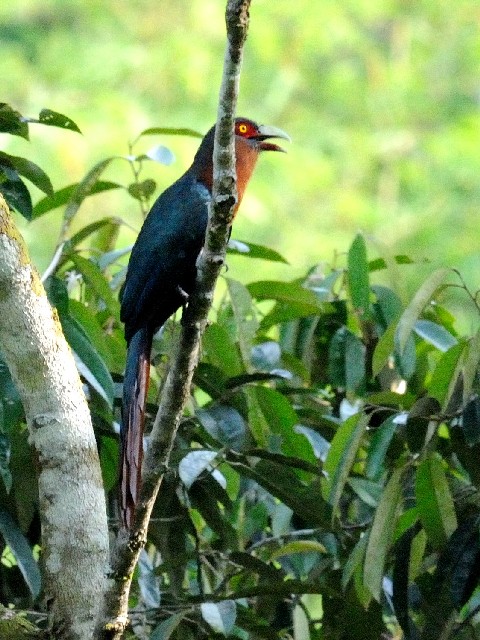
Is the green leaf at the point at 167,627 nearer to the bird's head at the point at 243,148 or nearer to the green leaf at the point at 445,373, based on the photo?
the green leaf at the point at 445,373

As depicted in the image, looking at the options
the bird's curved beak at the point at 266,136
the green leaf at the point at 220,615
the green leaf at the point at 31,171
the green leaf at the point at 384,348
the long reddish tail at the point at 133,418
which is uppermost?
the bird's curved beak at the point at 266,136

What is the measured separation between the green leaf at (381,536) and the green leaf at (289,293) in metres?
0.73

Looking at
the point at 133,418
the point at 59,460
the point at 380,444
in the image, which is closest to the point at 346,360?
the point at 380,444

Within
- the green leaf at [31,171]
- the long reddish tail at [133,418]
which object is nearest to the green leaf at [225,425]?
the long reddish tail at [133,418]

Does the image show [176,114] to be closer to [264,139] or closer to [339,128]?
[339,128]

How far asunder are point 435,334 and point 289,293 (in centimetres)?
46

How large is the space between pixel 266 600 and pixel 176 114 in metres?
9.88

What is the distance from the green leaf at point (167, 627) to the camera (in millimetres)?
2670

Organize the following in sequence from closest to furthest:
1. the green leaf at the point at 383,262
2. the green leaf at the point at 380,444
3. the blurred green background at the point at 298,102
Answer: the green leaf at the point at 380,444 < the green leaf at the point at 383,262 < the blurred green background at the point at 298,102

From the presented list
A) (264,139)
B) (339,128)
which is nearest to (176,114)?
(339,128)

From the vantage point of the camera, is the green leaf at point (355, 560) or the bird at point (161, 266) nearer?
the green leaf at point (355, 560)

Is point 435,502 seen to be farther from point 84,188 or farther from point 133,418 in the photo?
point 84,188

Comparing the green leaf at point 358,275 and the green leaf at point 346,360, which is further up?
the green leaf at point 358,275

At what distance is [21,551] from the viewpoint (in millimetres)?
2943
